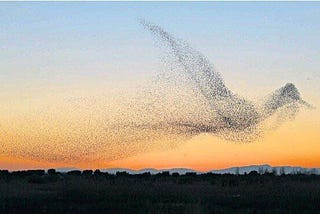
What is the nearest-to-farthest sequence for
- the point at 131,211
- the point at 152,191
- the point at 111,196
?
the point at 131,211
the point at 111,196
the point at 152,191

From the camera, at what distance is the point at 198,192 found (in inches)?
1575

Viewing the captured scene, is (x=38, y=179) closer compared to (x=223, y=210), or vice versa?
(x=223, y=210)

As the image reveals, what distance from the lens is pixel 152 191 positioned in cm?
3875

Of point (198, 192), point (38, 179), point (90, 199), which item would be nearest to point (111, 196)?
point (90, 199)

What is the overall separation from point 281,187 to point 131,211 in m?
17.0

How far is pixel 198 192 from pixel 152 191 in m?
2.95

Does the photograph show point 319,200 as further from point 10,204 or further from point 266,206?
point 10,204

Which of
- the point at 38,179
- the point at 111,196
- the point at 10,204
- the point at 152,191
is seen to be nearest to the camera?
the point at 10,204

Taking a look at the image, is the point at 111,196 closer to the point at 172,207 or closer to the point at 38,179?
the point at 172,207

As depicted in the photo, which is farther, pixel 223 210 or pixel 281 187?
pixel 281 187

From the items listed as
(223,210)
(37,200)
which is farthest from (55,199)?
(223,210)

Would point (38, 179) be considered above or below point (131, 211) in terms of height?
above

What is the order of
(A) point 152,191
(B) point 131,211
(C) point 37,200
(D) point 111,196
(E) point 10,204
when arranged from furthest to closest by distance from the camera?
(A) point 152,191, (D) point 111,196, (C) point 37,200, (E) point 10,204, (B) point 131,211

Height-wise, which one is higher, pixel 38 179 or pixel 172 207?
pixel 38 179
